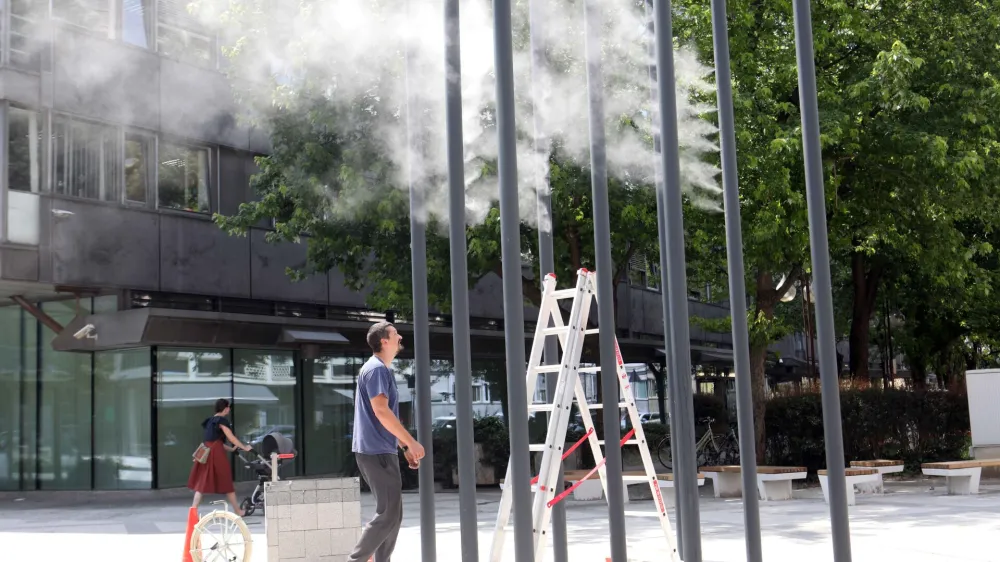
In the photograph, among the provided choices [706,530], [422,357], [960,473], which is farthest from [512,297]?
[960,473]

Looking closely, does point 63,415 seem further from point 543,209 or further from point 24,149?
point 543,209

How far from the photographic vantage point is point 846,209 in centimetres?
1677

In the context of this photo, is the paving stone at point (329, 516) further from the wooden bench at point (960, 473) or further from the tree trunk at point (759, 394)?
the tree trunk at point (759, 394)

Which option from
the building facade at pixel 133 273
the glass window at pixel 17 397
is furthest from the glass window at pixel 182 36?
the glass window at pixel 17 397

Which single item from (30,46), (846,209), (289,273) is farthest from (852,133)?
(30,46)

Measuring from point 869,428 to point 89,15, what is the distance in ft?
49.8

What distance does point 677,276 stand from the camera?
608cm

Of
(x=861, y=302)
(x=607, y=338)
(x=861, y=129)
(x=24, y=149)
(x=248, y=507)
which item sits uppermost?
(x=24, y=149)

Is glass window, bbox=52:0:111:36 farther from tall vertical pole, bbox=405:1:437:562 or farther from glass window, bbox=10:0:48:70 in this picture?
tall vertical pole, bbox=405:1:437:562

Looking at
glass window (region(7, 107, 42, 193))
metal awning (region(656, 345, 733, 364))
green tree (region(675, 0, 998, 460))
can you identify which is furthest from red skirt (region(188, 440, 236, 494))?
metal awning (region(656, 345, 733, 364))

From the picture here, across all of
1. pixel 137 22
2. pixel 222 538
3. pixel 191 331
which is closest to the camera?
pixel 222 538

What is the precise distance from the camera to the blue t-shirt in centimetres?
688

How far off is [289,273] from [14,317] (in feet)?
21.0

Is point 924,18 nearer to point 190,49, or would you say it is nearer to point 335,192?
point 335,192
